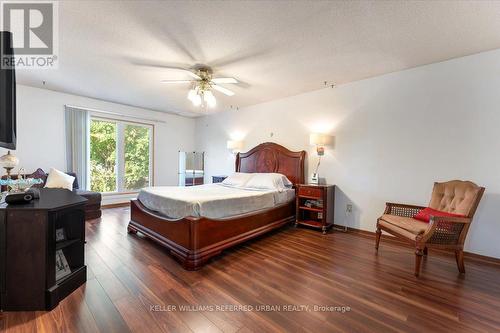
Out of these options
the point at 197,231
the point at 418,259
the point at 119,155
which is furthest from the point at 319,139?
the point at 119,155

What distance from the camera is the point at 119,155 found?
5.32 meters

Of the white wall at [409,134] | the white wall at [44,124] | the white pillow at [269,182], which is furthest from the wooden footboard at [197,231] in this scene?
the white wall at [44,124]

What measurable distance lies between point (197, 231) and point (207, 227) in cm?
15

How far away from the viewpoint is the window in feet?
16.5

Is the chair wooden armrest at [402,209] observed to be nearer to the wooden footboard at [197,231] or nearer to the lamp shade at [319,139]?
the lamp shade at [319,139]

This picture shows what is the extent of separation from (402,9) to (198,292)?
3.10 meters

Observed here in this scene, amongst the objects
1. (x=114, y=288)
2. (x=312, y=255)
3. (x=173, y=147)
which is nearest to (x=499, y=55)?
(x=312, y=255)

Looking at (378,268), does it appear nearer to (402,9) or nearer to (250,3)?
(402,9)

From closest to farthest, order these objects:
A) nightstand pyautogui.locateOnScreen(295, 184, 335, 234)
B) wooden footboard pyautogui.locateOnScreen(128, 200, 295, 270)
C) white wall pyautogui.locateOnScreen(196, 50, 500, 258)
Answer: wooden footboard pyautogui.locateOnScreen(128, 200, 295, 270) < white wall pyautogui.locateOnScreen(196, 50, 500, 258) < nightstand pyautogui.locateOnScreen(295, 184, 335, 234)

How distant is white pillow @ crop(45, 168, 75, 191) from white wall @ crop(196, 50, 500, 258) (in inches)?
168

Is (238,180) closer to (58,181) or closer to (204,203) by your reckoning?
(204,203)

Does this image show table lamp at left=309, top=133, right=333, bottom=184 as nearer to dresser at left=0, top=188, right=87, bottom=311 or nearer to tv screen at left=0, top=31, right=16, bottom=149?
dresser at left=0, top=188, right=87, bottom=311

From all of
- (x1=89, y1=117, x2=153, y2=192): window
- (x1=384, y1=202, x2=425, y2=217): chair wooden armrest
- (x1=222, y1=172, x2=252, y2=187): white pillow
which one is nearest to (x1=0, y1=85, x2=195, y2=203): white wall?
(x1=89, y1=117, x2=153, y2=192): window

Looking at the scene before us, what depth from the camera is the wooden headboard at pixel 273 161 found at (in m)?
4.29
